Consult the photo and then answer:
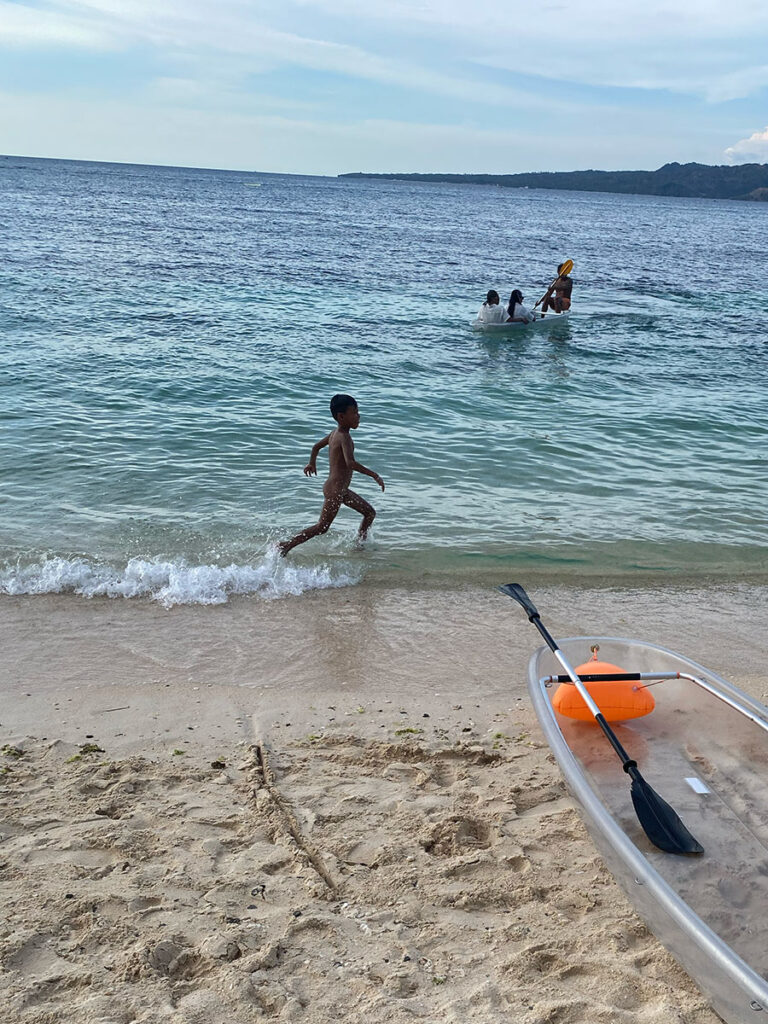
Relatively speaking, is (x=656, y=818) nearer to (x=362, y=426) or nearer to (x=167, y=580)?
(x=167, y=580)

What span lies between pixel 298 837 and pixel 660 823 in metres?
1.58

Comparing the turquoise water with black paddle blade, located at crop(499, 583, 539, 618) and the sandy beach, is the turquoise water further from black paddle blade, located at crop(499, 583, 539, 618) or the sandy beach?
black paddle blade, located at crop(499, 583, 539, 618)

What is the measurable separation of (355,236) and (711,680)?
40678mm

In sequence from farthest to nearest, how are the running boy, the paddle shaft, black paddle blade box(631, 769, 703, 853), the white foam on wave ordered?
1. the running boy
2. the white foam on wave
3. the paddle shaft
4. black paddle blade box(631, 769, 703, 853)

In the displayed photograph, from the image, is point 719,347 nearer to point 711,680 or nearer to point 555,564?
point 555,564

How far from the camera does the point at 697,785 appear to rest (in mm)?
4062

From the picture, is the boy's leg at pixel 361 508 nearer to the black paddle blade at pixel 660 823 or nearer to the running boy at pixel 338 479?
the running boy at pixel 338 479

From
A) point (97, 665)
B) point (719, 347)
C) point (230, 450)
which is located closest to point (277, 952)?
point (97, 665)

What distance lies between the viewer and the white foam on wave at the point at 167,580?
6.92 m

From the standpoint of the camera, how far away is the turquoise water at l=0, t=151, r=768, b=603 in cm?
792

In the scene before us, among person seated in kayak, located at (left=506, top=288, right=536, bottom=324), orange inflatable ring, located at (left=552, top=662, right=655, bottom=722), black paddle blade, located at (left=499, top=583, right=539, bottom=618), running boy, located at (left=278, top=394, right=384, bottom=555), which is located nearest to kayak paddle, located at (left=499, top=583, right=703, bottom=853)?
orange inflatable ring, located at (left=552, top=662, right=655, bottom=722)

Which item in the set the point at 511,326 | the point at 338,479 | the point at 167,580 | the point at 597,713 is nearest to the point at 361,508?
the point at 338,479

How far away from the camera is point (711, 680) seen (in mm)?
4684

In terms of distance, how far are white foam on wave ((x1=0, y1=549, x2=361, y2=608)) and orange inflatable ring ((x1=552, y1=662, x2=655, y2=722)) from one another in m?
3.09
